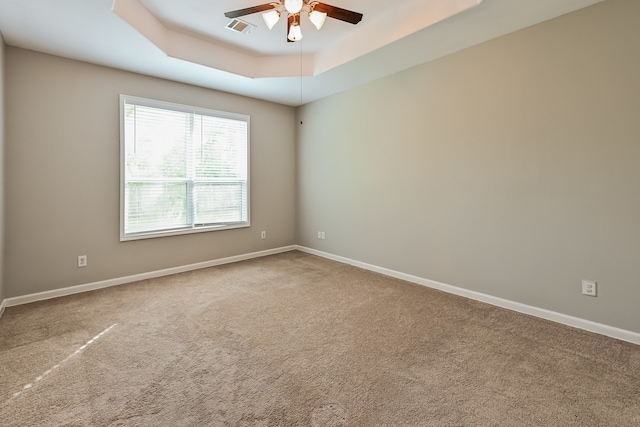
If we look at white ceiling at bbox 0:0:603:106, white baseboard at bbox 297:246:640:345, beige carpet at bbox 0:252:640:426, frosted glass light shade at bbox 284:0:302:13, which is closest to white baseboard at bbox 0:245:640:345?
white baseboard at bbox 297:246:640:345

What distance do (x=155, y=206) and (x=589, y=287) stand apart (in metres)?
4.71

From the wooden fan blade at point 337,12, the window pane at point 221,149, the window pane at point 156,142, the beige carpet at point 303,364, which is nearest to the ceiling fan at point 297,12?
the wooden fan blade at point 337,12

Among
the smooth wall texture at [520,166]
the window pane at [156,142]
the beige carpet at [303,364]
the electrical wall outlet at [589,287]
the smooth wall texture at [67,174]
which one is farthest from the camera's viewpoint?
the window pane at [156,142]

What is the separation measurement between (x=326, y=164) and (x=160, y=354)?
11.6 feet

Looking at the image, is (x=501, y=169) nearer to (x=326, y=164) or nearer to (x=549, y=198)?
(x=549, y=198)

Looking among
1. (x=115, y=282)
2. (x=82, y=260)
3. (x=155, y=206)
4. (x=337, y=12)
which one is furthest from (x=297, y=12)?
(x=115, y=282)

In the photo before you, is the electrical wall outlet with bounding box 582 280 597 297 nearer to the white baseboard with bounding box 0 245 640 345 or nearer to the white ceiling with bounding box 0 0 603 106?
the white baseboard with bounding box 0 245 640 345

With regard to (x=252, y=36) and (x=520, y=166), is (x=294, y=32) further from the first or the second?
(x=520, y=166)

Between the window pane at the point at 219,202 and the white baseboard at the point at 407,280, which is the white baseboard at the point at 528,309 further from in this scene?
the window pane at the point at 219,202

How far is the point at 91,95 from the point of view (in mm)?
3389

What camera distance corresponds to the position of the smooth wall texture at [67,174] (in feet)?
9.95

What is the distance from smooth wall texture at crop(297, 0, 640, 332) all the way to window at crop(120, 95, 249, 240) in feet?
6.51

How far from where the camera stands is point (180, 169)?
4.13 metres

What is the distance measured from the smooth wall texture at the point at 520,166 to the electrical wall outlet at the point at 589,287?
0.13 ft
